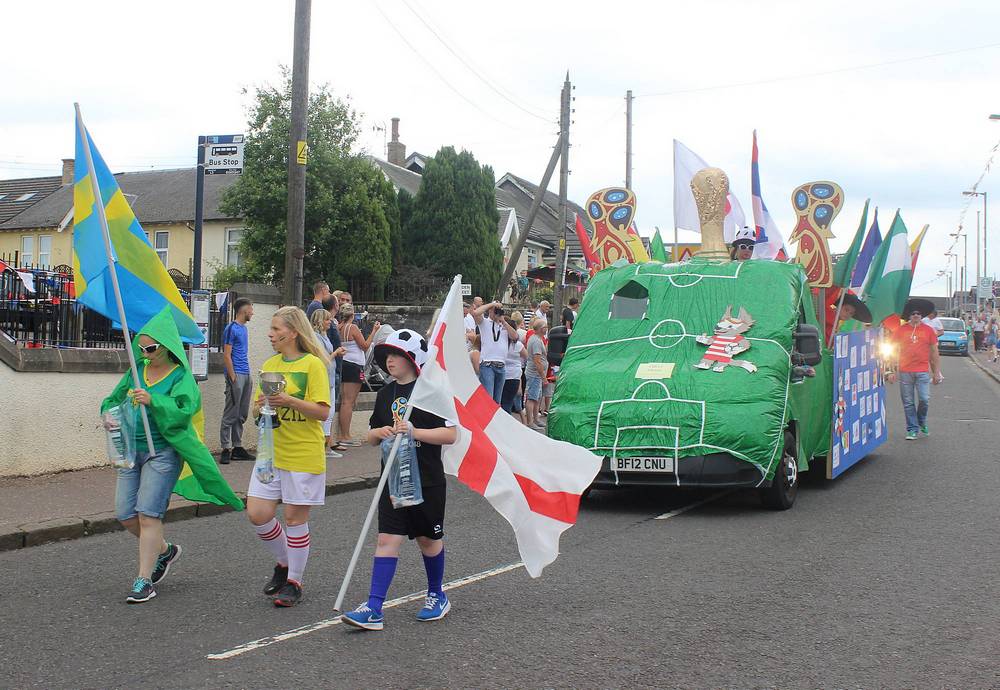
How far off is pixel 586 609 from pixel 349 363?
751cm

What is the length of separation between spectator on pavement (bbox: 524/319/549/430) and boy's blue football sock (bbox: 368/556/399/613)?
1083cm

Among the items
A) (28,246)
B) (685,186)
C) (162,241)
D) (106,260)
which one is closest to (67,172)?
(28,246)

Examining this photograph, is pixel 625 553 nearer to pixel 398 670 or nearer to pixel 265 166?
pixel 398 670

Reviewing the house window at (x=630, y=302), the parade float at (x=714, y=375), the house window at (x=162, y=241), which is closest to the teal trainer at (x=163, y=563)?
the parade float at (x=714, y=375)

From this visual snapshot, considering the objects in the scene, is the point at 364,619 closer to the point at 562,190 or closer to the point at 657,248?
the point at 657,248

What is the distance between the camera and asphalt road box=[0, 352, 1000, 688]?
4.71 metres

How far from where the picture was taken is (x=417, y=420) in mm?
5453

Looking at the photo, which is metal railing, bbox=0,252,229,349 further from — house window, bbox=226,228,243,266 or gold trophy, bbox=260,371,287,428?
house window, bbox=226,228,243,266

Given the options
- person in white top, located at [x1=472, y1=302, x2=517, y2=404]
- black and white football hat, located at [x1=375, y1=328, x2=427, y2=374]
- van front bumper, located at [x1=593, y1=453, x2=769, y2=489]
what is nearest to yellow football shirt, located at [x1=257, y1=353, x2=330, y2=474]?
black and white football hat, located at [x1=375, y1=328, x2=427, y2=374]

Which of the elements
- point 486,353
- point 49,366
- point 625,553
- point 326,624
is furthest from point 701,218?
point 326,624

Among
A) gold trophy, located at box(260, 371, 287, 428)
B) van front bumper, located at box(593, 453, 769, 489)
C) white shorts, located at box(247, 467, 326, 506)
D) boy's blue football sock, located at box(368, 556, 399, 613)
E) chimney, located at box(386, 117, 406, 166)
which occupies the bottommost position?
boy's blue football sock, located at box(368, 556, 399, 613)

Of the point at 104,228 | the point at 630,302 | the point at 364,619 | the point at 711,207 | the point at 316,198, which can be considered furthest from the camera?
the point at 316,198

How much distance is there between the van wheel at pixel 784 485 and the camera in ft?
28.5

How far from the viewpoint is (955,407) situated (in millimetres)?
20156
